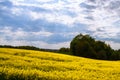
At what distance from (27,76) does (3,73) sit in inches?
64.0

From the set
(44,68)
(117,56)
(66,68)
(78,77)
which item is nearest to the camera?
(78,77)

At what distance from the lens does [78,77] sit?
25766 millimetres

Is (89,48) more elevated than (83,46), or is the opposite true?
(83,46)

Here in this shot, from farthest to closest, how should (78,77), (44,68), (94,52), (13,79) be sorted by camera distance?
(94,52) → (44,68) → (78,77) → (13,79)

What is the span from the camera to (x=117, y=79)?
90.0ft

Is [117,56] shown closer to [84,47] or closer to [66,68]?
[84,47]

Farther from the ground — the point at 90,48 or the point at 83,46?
the point at 83,46

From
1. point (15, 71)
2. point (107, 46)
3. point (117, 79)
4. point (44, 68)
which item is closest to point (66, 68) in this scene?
point (44, 68)

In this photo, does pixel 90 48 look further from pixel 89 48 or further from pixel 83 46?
pixel 83 46

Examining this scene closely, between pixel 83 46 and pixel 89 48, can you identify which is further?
pixel 83 46

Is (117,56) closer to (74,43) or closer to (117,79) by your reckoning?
(74,43)

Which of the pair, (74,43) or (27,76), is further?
(74,43)

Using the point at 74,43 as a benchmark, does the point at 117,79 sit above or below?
below

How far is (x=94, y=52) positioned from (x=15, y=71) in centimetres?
7722
